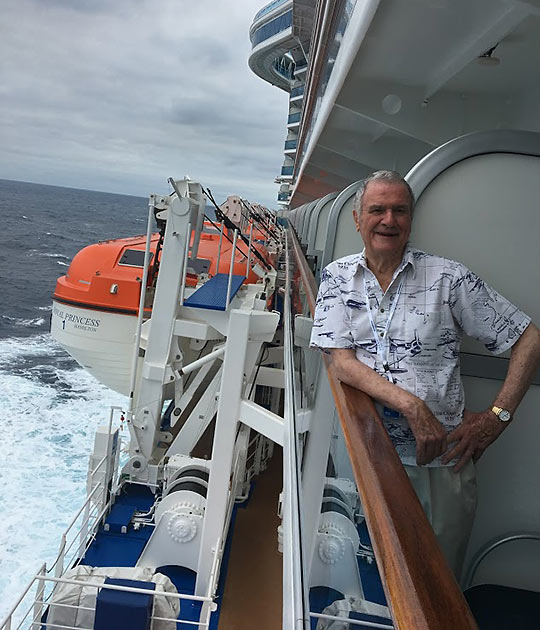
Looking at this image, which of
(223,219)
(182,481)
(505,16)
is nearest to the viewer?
(505,16)

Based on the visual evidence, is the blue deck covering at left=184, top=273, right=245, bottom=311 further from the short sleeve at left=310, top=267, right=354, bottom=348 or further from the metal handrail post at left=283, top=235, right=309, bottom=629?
the short sleeve at left=310, top=267, right=354, bottom=348

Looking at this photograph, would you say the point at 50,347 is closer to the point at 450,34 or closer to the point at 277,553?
the point at 277,553

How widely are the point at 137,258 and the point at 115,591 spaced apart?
20.1 ft

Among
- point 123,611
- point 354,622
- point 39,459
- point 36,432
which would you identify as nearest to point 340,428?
point 354,622

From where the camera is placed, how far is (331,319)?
4.83ft

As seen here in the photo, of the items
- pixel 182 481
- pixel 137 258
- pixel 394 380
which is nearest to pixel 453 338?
pixel 394 380

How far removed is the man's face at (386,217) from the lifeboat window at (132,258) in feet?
24.3

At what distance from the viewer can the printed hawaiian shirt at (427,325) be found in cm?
138

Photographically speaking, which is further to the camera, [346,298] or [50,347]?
[50,347]

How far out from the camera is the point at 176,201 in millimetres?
5211

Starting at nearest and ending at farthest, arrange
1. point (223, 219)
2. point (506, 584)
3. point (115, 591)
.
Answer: point (506, 584)
point (115, 591)
point (223, 219)

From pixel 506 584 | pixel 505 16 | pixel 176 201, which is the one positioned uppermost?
pixel 505 16

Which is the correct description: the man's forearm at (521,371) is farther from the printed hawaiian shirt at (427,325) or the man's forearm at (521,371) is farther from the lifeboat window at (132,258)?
the lifeboat window at (132,258)

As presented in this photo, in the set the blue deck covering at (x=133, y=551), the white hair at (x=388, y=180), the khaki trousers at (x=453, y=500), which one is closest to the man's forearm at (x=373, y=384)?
the khaki trousers at (x=453, y=500)
